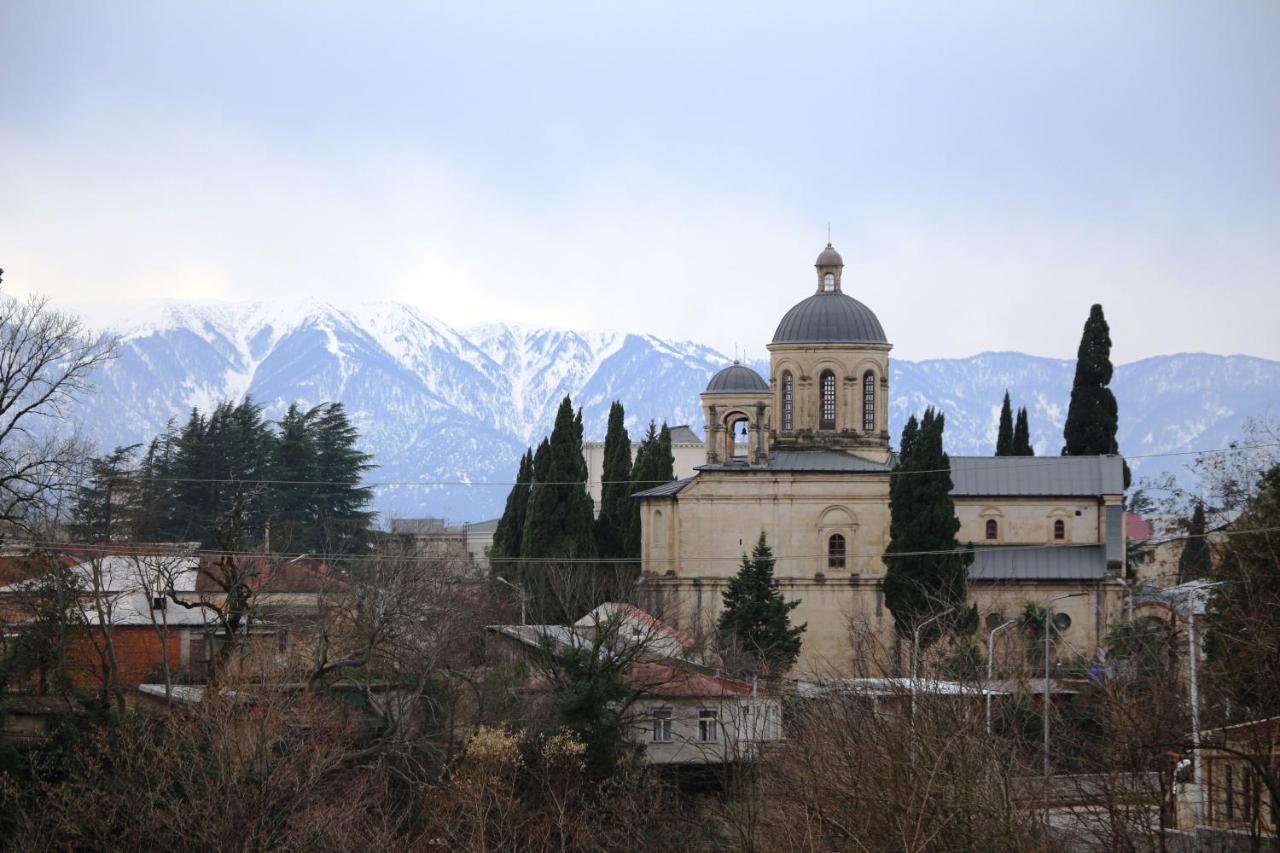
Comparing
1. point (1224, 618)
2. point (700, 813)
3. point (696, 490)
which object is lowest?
point (700, 813)

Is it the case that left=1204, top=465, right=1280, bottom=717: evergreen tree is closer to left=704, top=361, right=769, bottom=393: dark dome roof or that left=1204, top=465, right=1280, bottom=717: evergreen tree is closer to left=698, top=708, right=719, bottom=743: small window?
left=698, top=708, right=719, bottom=743: small window

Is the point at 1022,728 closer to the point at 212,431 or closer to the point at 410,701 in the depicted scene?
the point at 410,701

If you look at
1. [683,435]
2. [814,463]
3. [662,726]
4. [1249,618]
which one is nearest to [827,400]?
[814,463]

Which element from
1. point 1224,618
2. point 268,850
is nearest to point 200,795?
point 268,850

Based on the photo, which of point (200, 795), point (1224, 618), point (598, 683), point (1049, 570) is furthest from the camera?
point (1049, 570)

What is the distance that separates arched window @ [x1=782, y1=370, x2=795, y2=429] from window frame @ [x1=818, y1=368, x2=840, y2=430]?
2.73ft

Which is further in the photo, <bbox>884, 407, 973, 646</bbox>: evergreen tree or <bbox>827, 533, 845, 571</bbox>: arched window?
<bbox>827, 533, 845, 571</bbox>: arched window

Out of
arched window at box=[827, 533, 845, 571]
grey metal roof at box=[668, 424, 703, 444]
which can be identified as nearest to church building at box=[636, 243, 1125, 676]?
arched window at box=[827, 533, 845, 571]

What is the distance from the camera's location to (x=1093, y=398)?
63.4 meters

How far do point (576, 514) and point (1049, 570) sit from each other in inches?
548

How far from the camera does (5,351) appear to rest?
3831cm

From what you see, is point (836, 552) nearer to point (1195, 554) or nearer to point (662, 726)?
point (1195, 554)

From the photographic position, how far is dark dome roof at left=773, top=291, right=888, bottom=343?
61.6 m

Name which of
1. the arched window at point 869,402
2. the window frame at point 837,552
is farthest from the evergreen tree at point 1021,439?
the window frame at point 837,552
